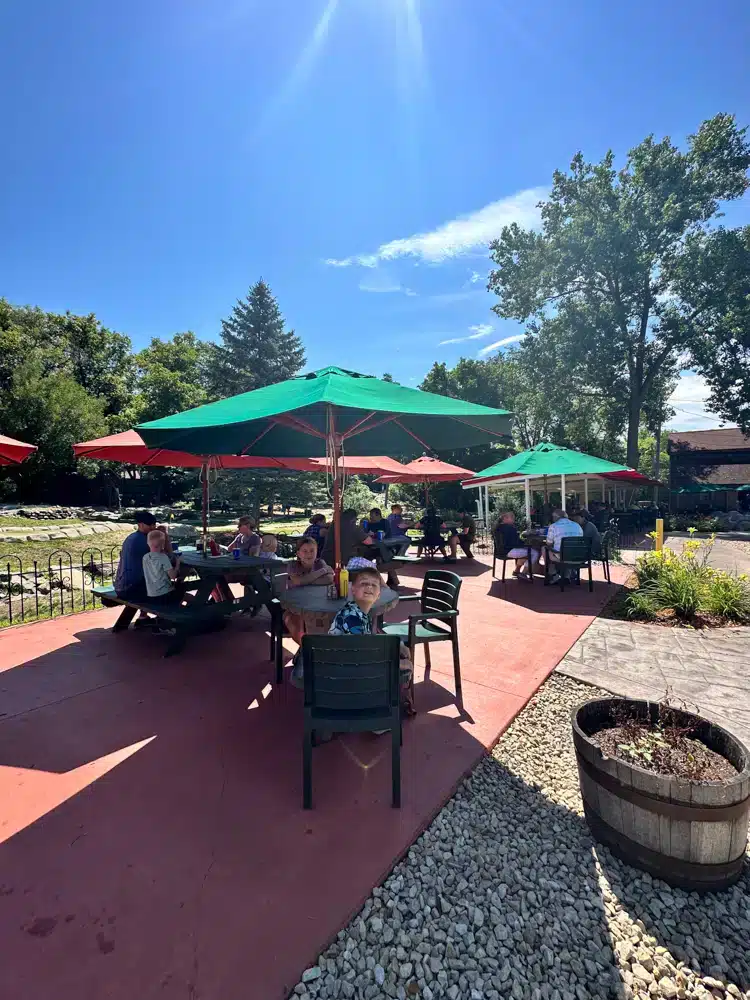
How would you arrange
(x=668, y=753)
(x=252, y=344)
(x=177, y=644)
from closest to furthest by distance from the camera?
1. (x=668, y=753)
2. (x=177, y=644)
3. (x=252, y=344)

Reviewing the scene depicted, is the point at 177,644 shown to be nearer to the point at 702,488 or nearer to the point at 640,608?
the point at 640,608

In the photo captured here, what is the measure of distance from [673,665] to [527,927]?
3.55 m

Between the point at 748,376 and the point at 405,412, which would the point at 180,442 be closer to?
the point at 405,412

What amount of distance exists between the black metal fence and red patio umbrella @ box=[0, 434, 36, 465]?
1726mm

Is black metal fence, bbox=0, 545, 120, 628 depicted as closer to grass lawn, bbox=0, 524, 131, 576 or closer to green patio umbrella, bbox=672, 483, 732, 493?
grass lawn, bbox=0, 524, 131, 576

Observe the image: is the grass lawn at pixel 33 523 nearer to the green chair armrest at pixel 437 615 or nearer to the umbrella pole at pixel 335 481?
the umbrella pole at pixel 335 481

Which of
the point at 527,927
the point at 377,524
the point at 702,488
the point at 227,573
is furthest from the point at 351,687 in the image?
the point at 702,488

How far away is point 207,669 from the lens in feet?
14.1

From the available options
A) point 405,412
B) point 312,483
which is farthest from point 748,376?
point 405,412

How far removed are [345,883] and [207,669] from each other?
2790 mm

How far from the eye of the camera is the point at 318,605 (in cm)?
348

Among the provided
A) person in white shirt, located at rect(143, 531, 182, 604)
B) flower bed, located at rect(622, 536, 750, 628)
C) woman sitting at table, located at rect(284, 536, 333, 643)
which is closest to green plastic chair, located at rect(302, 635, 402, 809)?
woman sitting at table, located at rect(284, 536, 333, 643)

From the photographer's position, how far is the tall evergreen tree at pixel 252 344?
92.6 feet

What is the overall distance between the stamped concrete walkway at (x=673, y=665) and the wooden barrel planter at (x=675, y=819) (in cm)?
144
